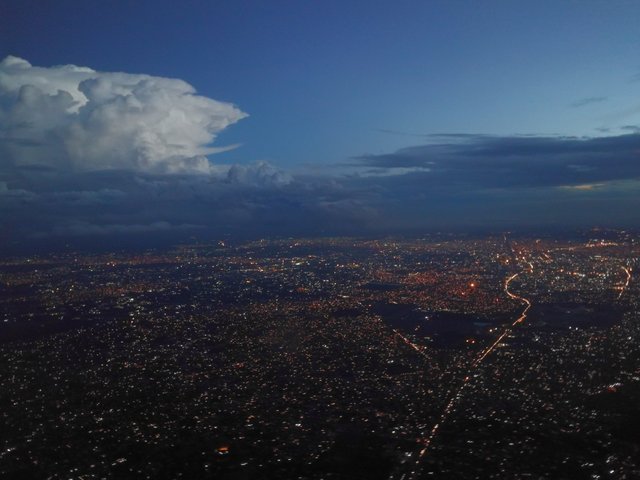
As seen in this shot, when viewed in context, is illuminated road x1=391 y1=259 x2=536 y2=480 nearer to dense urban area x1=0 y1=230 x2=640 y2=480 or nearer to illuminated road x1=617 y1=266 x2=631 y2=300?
dense urban area x1=0 y1=230 x2=640 y2=480

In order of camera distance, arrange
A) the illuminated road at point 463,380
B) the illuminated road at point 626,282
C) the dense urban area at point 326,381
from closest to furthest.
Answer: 1. the dense urban area at point 326,381
2. the illuminated road at point 463,380
3. the illuminated road at point 626,282

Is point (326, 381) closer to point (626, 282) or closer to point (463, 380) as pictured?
point (463, 380)

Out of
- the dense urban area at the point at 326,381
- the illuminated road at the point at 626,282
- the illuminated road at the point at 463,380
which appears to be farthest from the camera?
the illuminated road at the point at 626,282

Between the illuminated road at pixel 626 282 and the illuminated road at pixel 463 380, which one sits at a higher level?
the illuminated road at pixel 626 282

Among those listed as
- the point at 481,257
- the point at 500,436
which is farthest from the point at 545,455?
the point at 481,257

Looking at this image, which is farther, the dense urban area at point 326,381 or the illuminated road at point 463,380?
the illuminated road at point 463,380

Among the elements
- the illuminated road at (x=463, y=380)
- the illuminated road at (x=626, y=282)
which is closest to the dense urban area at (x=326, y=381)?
the illuminated road at (x=463, y=380)

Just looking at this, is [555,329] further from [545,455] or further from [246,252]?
[246,252]

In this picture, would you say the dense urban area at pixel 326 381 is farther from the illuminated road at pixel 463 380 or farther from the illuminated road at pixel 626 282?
the illuminated road at pixel 626 282
